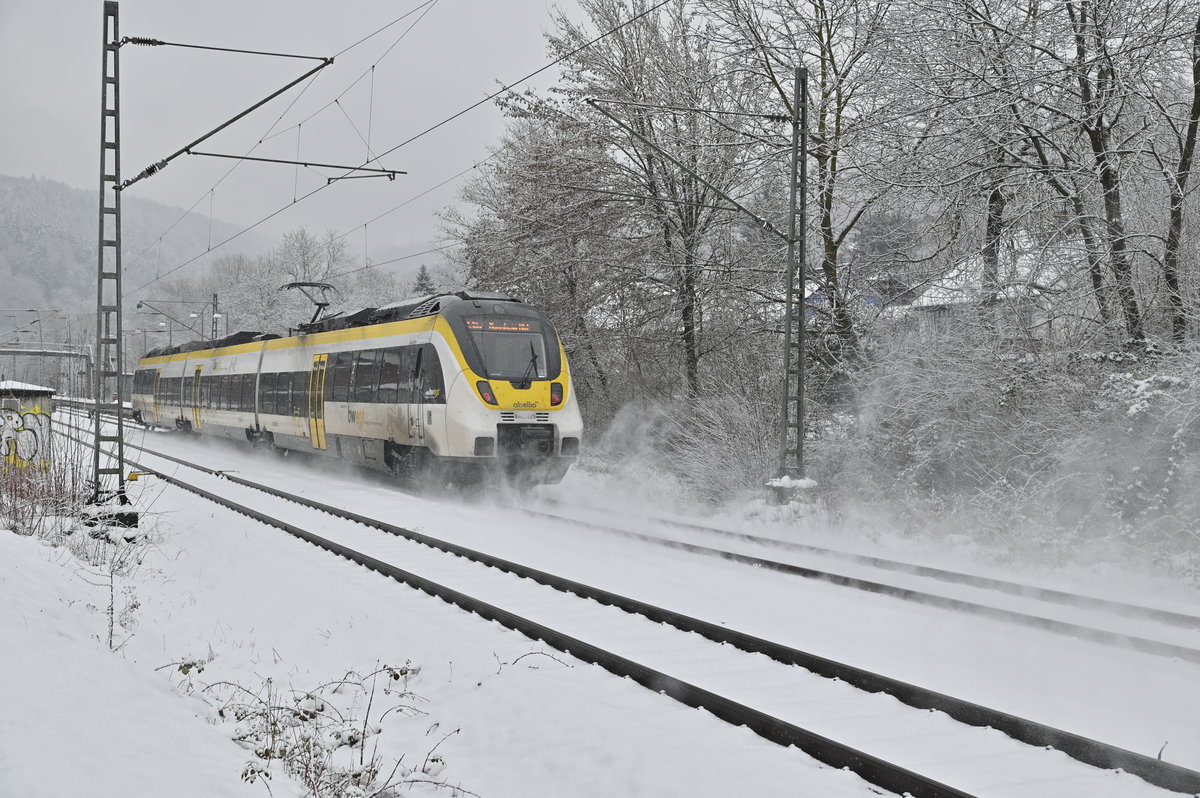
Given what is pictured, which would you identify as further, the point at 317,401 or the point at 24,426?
the point at 317,401

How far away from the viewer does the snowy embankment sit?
383 centimetres

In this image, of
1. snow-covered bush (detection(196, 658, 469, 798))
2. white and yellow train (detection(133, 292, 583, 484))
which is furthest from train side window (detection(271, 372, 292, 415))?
snow-covered bush (detection(196, 658, 469, 798))

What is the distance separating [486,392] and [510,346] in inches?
39.2

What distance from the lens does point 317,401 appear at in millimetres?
19625

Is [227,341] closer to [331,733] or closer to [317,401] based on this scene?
[317,401]

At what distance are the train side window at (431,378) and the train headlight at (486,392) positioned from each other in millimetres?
604

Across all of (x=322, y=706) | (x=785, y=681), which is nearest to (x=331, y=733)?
(x=322, y=706)

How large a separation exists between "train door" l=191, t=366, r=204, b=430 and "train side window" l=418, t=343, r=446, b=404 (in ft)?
56.4

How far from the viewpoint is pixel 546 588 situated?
8797mm

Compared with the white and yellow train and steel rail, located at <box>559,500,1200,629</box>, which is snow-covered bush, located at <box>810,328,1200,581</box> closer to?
steel rail, located at <box>559,500,1200,629</box>

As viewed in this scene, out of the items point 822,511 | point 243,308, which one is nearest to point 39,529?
point 822,511

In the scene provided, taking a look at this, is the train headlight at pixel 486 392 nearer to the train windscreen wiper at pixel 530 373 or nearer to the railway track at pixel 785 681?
the train windscreen wiper at pixel 530 373

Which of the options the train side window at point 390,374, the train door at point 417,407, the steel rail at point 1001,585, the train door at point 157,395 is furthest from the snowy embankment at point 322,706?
the train door at point 157,395

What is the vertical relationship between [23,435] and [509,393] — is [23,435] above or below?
below
